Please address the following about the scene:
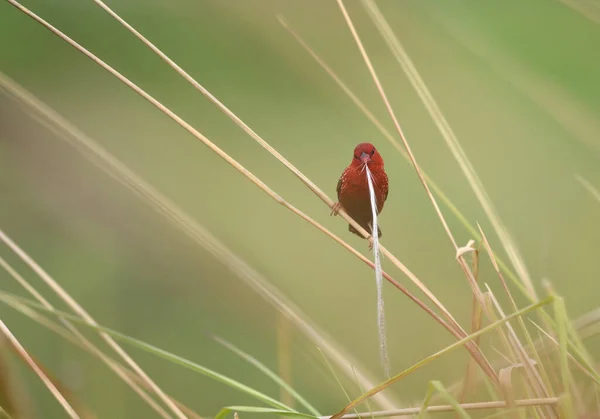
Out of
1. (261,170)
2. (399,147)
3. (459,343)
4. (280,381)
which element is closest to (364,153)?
(399,147)

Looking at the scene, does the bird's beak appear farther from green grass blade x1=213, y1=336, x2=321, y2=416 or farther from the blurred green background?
the blurred green background

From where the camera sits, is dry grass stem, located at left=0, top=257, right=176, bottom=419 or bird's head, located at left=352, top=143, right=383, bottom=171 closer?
dry grass stem, located at left=0, top=257, right=176, bottom=419

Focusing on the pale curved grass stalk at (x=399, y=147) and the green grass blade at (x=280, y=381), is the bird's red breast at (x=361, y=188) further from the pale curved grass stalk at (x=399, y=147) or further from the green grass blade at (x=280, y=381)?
the green grass blade at (x=280, y=381)

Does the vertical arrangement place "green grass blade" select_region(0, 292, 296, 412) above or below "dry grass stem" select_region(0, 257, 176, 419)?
above

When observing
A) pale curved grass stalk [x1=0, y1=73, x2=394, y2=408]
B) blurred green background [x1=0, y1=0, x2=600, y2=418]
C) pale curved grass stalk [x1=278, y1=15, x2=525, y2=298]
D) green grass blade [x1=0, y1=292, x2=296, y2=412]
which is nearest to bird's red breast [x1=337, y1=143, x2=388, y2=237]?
pale curved grass stalk [x1=278, y1=15, x2=525, y2=298]

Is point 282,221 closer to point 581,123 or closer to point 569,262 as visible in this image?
point 569,262

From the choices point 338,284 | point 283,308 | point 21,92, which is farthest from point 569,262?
point 21,92

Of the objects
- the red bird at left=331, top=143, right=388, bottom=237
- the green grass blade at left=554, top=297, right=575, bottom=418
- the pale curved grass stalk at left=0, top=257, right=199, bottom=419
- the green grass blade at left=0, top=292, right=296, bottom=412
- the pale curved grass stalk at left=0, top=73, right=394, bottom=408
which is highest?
the red bird at left=331, top=143, right=388, bottom=237

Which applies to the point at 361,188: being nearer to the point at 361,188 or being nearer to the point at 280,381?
the point at 361,188

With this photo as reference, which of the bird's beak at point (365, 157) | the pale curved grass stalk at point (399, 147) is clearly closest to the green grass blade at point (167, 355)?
the pale curved grass stalk at point (399, 147)
